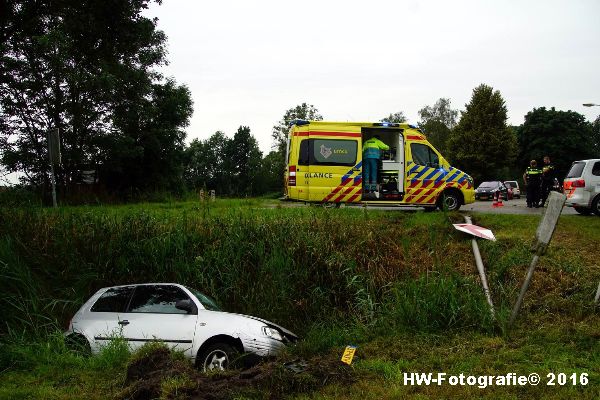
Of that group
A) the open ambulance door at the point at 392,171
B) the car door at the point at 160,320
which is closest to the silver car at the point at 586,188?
the open ambulance door at the point at 392,171

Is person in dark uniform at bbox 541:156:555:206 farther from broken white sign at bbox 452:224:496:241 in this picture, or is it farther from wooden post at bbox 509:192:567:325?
wooden post at bbox 509:192:567:325

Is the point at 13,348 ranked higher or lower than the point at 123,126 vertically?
lower

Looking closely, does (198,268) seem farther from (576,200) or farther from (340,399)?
(576,200)

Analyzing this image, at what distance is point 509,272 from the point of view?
10.7 meters

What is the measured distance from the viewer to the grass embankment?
734 cm

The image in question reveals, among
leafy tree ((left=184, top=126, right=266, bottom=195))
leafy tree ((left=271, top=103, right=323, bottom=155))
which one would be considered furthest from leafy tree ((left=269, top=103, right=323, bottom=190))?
leafy tree ((left=184, top=126, right=266, bottom=195))

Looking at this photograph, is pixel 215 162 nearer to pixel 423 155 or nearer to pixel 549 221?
pixel 423 155

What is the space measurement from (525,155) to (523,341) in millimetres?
59703

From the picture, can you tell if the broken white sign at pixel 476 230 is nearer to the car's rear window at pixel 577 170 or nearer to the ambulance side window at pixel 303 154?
the ambulance side window at pixel 303 154

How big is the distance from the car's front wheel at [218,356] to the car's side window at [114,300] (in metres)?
1.64

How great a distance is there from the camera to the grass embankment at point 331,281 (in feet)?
24.1

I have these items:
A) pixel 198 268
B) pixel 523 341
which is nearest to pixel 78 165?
pixel 198 268

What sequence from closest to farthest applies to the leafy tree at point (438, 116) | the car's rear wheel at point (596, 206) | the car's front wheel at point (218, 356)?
1. the car's front wheel at point (218, 356)
2. the car's rear wheel at point (596, 206)
3. the leafy tree at point (438, 116)

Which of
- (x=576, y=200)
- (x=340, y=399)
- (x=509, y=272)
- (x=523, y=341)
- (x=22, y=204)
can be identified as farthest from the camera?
(x=576, y=200)
